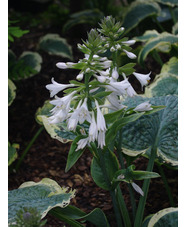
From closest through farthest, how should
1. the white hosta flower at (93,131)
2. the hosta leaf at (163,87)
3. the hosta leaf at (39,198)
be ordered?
the white hosta flower at (93,131), the hosta leaf at (39,198), the hosta leaf at (163,87)

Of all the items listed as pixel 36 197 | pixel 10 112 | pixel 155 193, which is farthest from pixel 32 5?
pixel 36 197

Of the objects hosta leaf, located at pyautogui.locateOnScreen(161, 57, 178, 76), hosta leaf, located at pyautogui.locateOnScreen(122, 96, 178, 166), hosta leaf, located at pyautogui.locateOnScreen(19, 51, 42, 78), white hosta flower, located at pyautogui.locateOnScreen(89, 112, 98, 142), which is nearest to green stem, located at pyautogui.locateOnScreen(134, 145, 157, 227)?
hosta leaf, located at pyautogui.locateOnScreen(122, 96, 178, 166)

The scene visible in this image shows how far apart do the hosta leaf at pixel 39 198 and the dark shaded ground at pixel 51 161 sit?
1.64 feet

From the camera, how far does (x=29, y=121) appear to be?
3006mm

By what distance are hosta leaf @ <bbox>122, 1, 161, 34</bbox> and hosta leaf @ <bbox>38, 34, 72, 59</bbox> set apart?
600 mm

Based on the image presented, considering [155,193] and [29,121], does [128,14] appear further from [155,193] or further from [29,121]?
[155,193]

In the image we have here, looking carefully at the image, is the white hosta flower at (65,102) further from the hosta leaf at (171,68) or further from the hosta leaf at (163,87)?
the hosta leaf at (171,68)

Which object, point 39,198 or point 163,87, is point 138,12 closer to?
point 163,87

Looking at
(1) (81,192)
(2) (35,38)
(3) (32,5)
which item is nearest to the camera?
(1) (81,192)

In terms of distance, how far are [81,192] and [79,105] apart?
112 centimetres

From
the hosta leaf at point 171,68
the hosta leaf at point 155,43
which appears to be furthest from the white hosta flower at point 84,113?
the hosta leaf at point 155,43

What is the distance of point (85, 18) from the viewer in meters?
3.66

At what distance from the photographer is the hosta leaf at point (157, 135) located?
1803mm

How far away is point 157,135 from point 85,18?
2.18m
